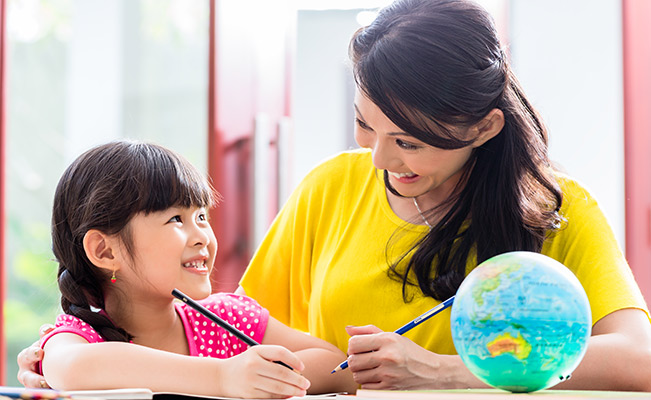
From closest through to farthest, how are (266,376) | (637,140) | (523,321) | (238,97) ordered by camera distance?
(523,321) → (266,376) → (637,140) → (238,97)

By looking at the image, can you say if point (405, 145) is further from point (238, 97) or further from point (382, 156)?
point (238, 97)

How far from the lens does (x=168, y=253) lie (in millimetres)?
1147

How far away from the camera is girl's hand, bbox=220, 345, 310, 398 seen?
893 mm

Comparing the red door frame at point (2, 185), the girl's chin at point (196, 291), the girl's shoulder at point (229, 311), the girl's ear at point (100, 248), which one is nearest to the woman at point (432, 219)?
the girl's shoulder at point (229, 311)

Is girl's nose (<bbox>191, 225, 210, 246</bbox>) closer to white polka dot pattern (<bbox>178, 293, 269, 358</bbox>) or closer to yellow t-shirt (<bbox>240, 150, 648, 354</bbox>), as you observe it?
white polka dot pattern (<bbox>178, 293, 269, 358</bbox>)

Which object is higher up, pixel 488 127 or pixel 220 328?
pixel 488 127

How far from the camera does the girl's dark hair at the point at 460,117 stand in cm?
118

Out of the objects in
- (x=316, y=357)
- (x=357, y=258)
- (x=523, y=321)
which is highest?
(x=523, y=321)

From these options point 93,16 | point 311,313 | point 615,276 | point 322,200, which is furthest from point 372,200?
point 93,16

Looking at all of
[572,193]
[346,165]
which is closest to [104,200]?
[346,165]

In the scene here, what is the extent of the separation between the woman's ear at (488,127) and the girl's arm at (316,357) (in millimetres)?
420

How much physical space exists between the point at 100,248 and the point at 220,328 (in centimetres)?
24

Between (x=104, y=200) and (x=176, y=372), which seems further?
(x=104, y=200)

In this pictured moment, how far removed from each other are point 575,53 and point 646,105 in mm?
239
